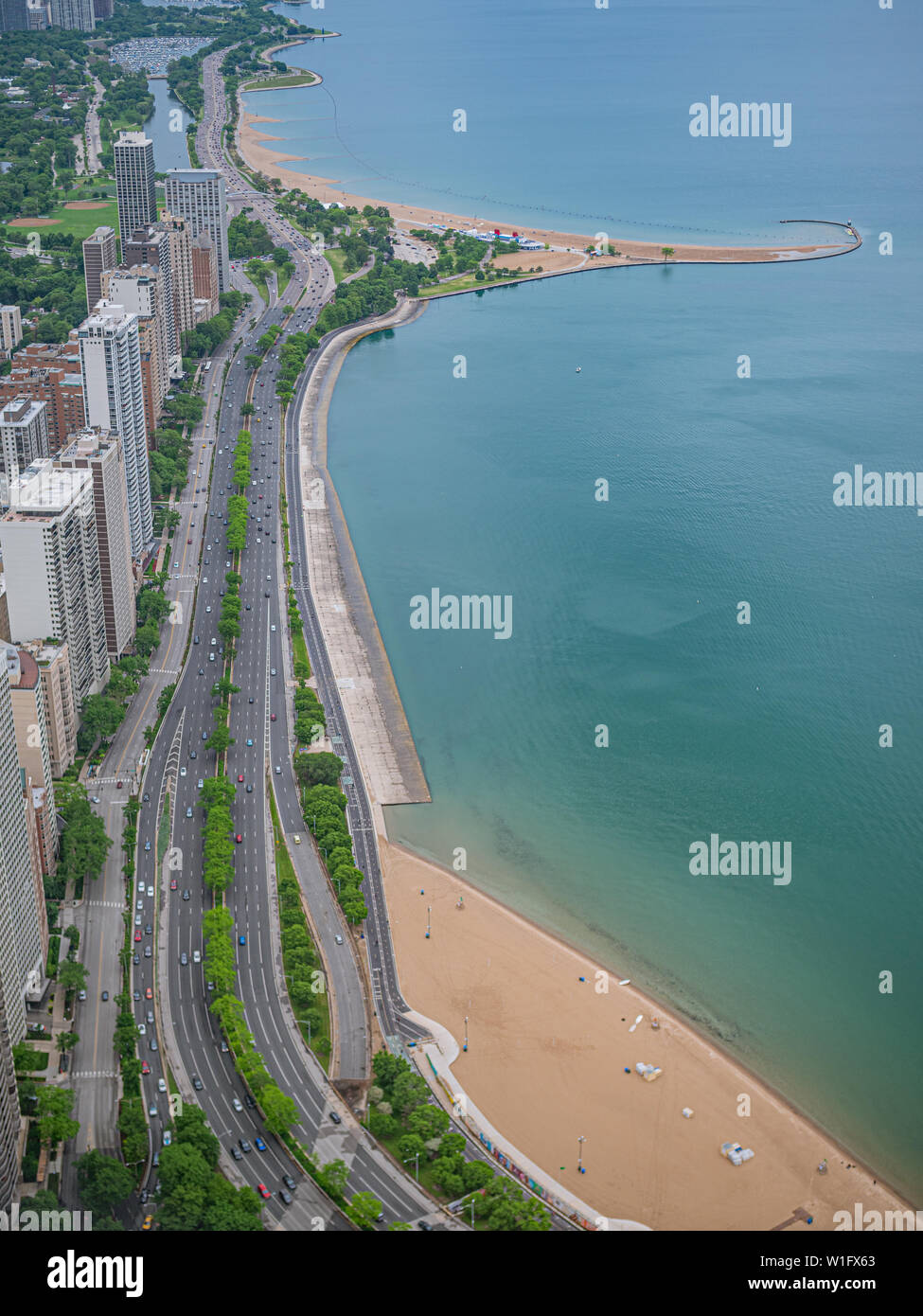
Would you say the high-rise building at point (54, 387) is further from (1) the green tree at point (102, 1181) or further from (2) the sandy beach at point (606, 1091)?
(1) the green tree at point (102, 1181)

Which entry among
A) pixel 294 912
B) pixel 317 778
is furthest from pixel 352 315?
pixel 294 912

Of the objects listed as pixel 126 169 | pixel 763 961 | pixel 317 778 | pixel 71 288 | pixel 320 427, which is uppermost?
pixel 126 169

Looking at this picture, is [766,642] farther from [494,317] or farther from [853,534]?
[494,317]

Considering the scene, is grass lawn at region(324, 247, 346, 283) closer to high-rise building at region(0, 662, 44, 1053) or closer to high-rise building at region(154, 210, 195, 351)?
high-rise building at region(154, 210, 195, 351)

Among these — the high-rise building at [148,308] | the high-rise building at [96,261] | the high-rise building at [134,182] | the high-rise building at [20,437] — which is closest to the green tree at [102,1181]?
the high-rise building at [20,437]

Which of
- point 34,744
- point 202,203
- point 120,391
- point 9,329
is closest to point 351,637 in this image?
Answer: point 120,391

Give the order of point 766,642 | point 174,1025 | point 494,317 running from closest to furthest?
1. point 174,1025
2. point 766,642
3. point 494,317

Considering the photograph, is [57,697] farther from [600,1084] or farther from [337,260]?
[337,260]
